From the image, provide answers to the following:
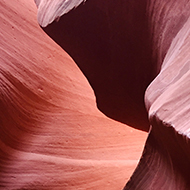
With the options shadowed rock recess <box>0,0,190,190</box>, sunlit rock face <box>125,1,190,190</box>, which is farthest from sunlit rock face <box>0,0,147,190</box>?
sunlit rock face <box>125,1,190,190</box>

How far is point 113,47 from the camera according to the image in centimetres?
60

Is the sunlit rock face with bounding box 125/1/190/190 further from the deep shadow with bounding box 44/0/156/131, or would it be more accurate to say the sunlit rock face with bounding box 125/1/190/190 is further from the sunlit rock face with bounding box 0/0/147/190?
the sunlit rock face with bounding box 0/0/147/190

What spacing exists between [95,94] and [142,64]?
16 cm

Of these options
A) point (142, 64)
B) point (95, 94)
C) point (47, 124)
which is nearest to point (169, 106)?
point (142, 64)

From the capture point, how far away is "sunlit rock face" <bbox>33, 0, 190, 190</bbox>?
39 cm

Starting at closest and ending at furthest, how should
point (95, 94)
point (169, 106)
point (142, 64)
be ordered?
1. point (169, 106)
2. point (142, 64)
3. point (95, 94)

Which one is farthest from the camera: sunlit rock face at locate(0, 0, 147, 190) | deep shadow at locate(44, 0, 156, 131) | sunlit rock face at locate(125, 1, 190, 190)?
sunlit rock face at locate(0, 0, 147, 190)

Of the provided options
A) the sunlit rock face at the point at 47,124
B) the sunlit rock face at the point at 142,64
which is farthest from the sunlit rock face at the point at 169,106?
the sunlit rock face at the point at 47,124

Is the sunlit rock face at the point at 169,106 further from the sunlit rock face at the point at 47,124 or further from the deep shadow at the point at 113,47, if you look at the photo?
the sunlit rock face at the point at 47,124

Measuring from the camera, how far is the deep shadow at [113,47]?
1.84ft

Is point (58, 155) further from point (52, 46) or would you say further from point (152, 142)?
point (152, 142)

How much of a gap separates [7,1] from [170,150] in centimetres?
69

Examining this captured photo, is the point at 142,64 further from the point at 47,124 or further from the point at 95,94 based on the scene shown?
the point at 47,124

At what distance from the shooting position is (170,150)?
41 centimetres
